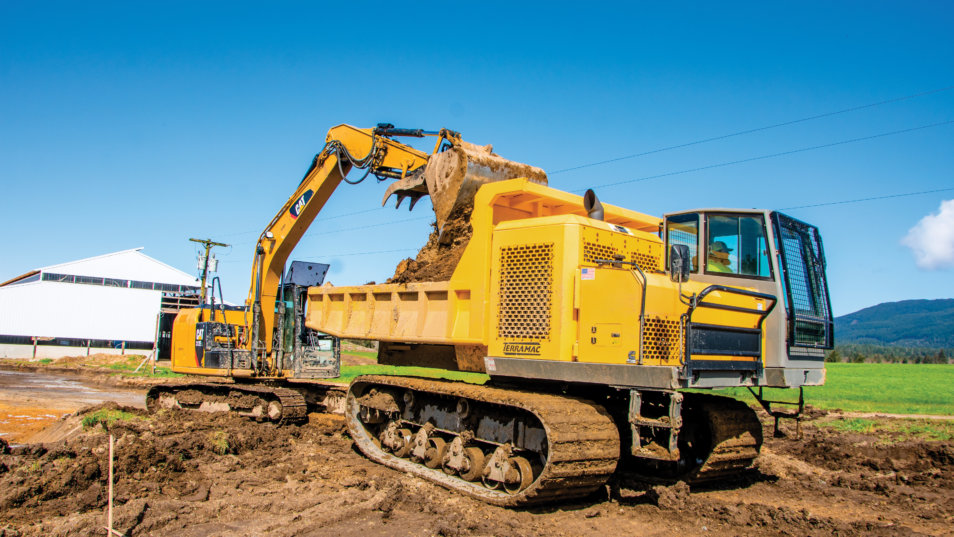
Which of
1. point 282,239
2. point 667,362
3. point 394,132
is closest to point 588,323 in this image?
point 667,362

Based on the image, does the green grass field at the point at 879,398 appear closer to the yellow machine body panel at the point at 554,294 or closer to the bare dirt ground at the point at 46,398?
the yellow machine body panel at the point at 554,294

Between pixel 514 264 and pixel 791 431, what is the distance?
358 inches

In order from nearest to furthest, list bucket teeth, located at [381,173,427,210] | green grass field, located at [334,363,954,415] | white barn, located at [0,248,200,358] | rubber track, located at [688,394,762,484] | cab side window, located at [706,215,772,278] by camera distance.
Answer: rubber track, located at [688,394,762,484]
cab side window, located at [706,215,772,278]
bucket teeth, located at [381,173,427,210]
green grass field, located at [334,363,954,415]
white barn, located at [0,248,200,358]

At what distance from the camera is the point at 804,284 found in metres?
8.08

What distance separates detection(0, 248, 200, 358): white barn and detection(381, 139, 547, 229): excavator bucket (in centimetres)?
4360

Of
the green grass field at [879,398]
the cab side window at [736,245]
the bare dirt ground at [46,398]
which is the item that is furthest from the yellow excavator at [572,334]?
the green grass field at [879,398]

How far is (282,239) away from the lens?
12922 millimetres

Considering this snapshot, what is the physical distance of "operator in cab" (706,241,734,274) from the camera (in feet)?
26.6

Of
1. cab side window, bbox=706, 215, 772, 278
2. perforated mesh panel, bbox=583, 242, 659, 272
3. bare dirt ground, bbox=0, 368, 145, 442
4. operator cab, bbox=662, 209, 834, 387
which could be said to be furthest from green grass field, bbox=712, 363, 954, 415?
bare dirt ground, bbox=0, 368, 145, 442

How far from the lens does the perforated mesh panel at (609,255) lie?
288 inches

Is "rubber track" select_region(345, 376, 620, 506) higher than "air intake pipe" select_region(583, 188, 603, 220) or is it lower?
lower

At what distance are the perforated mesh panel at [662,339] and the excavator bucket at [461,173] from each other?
3169 mm

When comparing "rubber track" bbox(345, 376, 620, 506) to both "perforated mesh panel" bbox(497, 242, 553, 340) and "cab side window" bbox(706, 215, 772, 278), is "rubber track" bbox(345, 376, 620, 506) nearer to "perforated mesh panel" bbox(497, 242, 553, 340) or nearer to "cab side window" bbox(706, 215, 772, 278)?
"perforated mesh panel" bbox(497, 242, 553, 340)

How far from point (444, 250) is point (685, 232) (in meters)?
3.19
